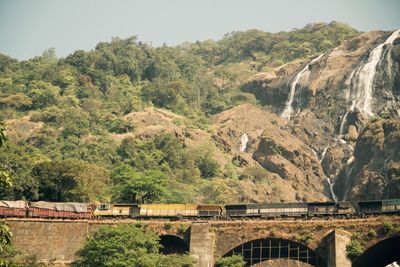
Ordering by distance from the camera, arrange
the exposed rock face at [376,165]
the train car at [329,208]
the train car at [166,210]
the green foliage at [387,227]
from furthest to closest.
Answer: the exposed rock face at [376,165] < the train car at [166,210] < the train car at [329,208] < the green foliage at [387,227]

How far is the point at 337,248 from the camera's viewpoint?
2751 inches

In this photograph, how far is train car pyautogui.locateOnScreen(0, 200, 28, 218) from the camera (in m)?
80.3

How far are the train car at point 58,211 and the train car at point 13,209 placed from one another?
0.86m

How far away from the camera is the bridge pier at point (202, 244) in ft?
246

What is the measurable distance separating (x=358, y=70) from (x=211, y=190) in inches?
2402

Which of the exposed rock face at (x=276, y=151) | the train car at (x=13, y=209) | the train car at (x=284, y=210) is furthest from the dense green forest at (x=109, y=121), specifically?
the train car at (x=284, y=210)

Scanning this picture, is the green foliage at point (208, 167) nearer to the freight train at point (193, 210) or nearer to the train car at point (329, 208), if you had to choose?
the freight train at point (193, 210)

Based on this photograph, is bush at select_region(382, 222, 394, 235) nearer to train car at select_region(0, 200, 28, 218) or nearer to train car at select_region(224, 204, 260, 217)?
train car at select_region(224, 204, 260, 217)

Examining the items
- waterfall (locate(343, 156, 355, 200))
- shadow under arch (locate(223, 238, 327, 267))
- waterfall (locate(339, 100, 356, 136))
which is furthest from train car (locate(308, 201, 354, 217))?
waterfall (locate(339, 100, 356, 136))

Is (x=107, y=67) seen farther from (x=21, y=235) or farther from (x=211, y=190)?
(x=21, y=235)

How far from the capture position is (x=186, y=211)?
85.4m

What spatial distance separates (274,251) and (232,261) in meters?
5.42

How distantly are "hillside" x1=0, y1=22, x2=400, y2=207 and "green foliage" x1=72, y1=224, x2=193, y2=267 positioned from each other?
20.0 meters

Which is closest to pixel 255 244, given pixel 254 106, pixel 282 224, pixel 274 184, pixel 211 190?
pixel 282 224
